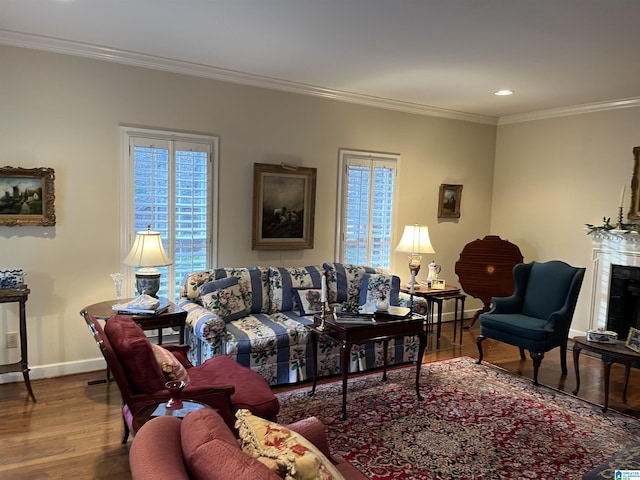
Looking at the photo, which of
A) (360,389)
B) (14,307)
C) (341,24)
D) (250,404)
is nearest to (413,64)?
(341,24)

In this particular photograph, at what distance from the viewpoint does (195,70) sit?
4.26 metres

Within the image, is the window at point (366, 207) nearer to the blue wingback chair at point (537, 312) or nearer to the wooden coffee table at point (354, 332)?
the blue wingback chair at point (537, 312)

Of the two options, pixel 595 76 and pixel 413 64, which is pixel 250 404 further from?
pixel 595 76

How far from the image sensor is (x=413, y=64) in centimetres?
398

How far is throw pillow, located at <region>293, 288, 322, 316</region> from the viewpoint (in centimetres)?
436

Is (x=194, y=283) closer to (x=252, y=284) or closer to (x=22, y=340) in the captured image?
(x=252, y=284)

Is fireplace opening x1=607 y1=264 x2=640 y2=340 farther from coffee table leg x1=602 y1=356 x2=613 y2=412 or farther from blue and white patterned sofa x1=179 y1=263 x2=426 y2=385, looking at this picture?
blue and white patterned sofa x1=179 y1=263 x2=426 y2=385

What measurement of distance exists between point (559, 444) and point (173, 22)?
3.84 metres

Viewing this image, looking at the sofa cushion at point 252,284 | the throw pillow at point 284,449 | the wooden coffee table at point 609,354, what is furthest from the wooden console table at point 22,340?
the wooden coffee table at point 609,354

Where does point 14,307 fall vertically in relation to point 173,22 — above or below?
below

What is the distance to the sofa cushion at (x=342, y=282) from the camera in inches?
185

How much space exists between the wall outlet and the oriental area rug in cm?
221

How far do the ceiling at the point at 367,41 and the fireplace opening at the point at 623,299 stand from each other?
6.04ft

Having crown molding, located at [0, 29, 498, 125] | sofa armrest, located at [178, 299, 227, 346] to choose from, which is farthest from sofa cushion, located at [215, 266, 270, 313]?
crown molding, located at [0, 29, 498, 125]
